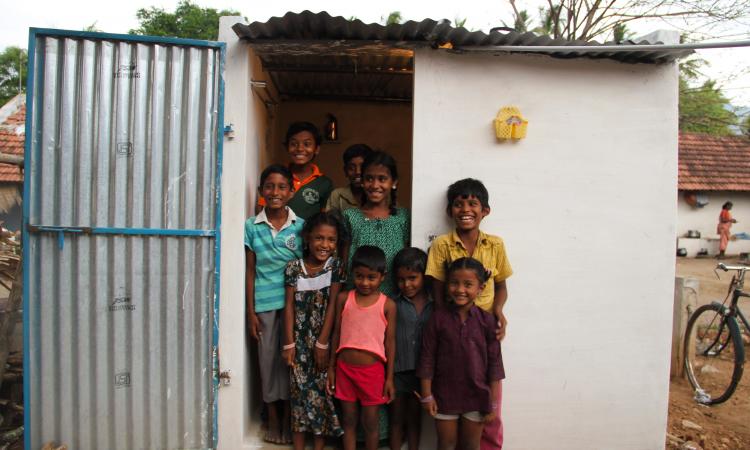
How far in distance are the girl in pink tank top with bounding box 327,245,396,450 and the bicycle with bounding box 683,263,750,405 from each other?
341 centimetres

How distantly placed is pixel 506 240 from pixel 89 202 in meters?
2.60

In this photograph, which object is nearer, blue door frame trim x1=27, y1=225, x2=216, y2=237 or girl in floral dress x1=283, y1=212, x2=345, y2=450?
blue door frame trim x1=27, y1=225, x2=216, y2=237

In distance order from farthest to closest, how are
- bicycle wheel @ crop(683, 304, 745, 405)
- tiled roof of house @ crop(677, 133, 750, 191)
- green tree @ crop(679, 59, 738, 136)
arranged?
1. tiled roof of house @ crop(677, 133, 750, 191)
2. green tree @ crop(679, 59, 738, 136)
3. bicycle wheel @ crop(683, 304, 745, 405)

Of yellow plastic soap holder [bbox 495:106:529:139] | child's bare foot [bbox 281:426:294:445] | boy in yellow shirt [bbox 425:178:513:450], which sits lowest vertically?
child's bare foot [bbox 281:426:294:445]

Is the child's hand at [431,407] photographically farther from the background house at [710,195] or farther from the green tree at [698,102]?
the background house at [710,195]

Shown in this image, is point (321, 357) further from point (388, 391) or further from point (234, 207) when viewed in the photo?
point (234, 207)

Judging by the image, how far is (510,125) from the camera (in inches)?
123

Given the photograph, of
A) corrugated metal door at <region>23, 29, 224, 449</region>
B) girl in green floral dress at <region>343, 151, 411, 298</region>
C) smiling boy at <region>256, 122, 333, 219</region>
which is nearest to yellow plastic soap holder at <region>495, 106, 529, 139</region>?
girl in green floral dress at <region>343, 151, 411, 298</region>

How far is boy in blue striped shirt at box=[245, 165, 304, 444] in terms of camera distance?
10.2ft

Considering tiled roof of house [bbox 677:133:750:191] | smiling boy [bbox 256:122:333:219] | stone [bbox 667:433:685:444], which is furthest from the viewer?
tiled roof of house [bbox 677:133:750:191]

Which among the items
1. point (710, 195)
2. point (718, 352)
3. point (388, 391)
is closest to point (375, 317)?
point (388, 391)

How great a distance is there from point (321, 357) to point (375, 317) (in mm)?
461

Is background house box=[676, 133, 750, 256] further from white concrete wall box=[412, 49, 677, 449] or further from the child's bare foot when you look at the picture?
the child's bare foot

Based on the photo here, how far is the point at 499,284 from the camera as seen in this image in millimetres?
3086
